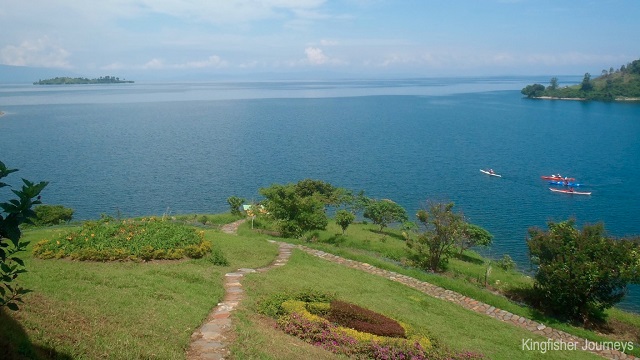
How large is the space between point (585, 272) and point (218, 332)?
1443cm

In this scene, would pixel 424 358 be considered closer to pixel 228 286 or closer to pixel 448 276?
pixel 228 286

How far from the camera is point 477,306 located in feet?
58.2

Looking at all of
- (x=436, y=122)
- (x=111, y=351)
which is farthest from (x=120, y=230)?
A: (x=436, y=122)

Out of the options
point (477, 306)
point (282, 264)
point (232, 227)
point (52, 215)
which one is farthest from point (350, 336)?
point (52, 215)

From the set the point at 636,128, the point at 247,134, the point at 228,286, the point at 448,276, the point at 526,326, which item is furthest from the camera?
the point at 636,128

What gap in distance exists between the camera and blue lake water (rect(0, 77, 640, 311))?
4322 centimetres

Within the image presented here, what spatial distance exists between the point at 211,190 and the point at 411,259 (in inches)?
1150

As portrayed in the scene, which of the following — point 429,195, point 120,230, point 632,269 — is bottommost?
point 429,195

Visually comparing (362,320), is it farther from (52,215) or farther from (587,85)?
(587,85)

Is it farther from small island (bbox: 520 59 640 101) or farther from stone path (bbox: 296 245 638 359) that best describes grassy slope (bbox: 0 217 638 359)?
small island (bbox: 520 59 640 101)

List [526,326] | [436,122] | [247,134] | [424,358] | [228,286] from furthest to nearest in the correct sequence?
[436,122], [247,134], [526,326], [228,286], [424,358]

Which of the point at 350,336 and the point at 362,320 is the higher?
the point at 350,336

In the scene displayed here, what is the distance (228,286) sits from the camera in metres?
14.0

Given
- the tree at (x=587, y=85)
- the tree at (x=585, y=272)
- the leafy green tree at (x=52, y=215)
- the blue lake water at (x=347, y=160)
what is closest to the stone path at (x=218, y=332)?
the tree at (x=585, y=272)
